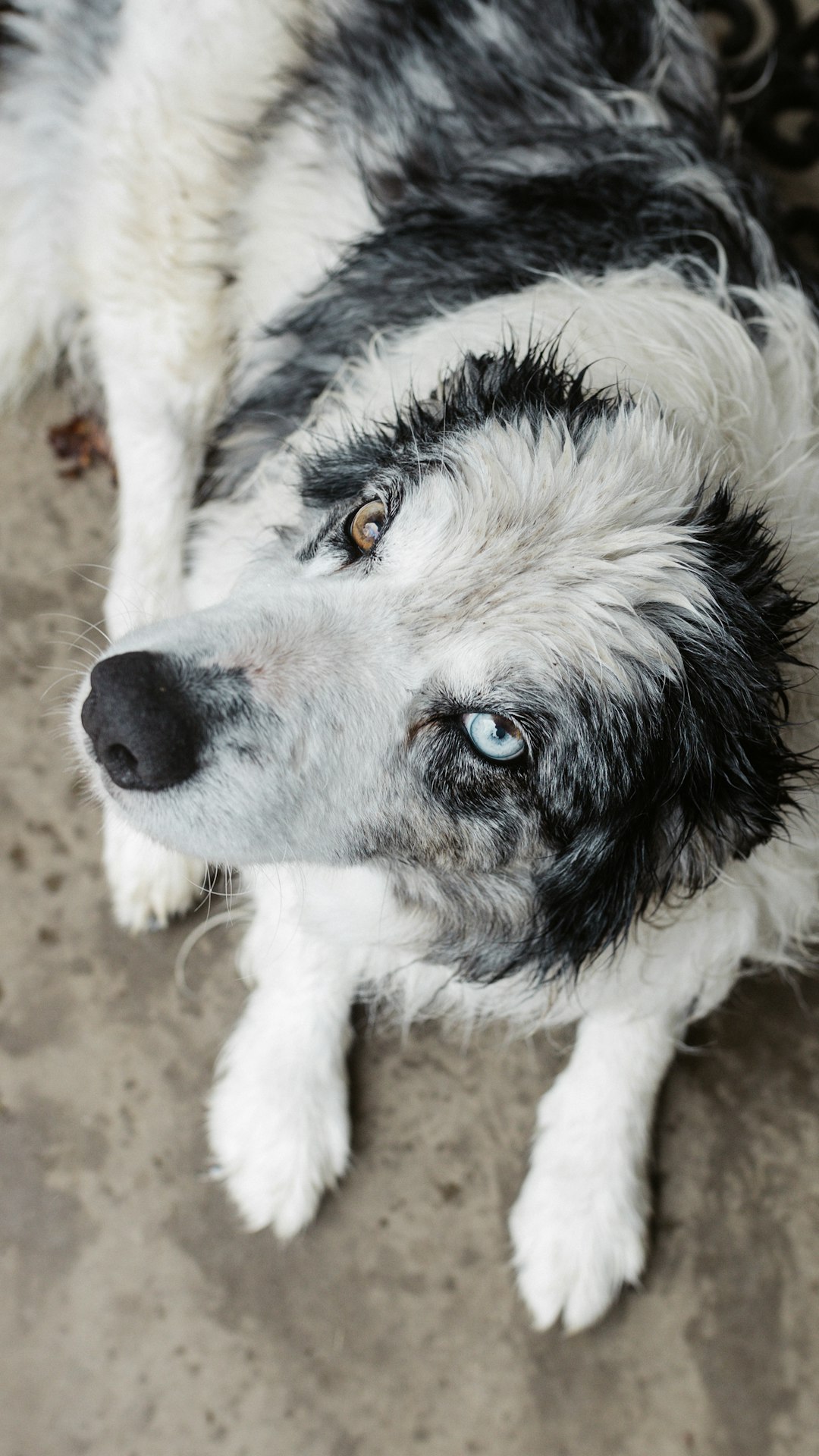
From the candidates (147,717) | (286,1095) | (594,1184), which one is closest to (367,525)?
(147,717)

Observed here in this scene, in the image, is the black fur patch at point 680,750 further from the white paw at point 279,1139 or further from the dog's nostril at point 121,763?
the white paw at point 279,1139

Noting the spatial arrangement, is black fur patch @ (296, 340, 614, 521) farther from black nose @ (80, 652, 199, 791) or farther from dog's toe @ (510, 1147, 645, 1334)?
dog's toe @ (510, 1147, 645, 1334)

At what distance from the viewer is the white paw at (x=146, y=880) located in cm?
246

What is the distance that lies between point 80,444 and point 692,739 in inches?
82.3

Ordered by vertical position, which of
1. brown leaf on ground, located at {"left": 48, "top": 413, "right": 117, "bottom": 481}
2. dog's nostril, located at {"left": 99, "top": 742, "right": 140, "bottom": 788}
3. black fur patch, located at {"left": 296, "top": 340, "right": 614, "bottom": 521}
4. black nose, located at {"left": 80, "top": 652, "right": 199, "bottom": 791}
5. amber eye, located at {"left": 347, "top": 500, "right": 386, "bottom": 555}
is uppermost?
black fur patch, located at {"left": 296, "top": 340, "right": 614, "bottom": 521}

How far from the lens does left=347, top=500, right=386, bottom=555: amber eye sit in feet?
5.16

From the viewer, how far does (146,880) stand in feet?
8.09

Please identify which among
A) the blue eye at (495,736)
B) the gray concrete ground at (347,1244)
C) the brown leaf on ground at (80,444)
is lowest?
the gray concrete ground at (347,1244)

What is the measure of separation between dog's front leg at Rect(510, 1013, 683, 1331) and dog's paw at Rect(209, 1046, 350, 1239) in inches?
17.9

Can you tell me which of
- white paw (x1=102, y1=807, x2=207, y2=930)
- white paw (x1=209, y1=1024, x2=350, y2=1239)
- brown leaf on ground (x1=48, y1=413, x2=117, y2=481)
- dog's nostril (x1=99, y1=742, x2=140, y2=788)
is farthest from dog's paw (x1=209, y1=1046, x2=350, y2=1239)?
brown leaf on ground (x1=48, y1=413, x2=117, y2=481)

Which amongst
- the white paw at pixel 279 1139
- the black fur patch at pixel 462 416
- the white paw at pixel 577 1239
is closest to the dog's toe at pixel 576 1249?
the white paw at pixel 577 1239

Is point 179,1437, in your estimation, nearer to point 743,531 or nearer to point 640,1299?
point 640,1299

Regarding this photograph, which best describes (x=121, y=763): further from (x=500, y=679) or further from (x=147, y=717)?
(x=500, y=679)

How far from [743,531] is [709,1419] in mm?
1998
